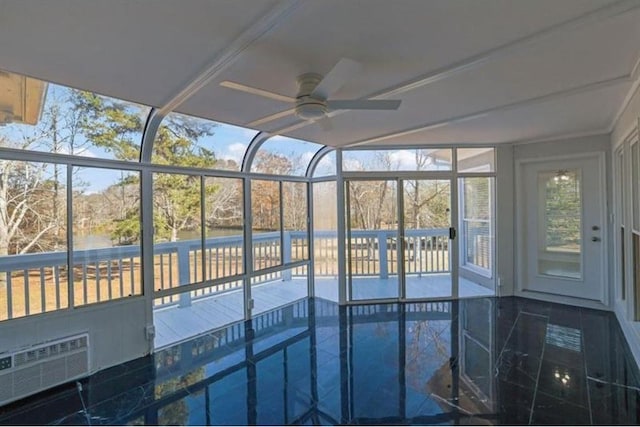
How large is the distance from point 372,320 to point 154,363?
2.31m

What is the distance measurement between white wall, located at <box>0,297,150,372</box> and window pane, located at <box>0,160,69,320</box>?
95mm

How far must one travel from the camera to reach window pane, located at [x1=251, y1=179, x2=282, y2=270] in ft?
14.0

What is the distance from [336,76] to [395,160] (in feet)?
9.40

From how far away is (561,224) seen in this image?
431 centimetres

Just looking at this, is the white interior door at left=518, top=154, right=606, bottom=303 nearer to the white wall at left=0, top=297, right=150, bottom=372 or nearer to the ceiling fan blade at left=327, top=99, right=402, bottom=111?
the ceiling fan blade at left=327, top=99, right=402, bottom=111

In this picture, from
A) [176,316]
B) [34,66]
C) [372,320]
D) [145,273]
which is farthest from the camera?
[176,316]

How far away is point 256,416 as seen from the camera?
6.98ft

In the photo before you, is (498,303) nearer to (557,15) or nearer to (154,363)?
(557,15)

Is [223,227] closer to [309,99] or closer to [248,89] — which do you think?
[248,89]

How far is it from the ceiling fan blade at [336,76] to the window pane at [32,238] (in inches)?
90.1

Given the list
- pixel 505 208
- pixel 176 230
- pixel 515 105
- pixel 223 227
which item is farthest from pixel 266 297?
pixel 515 105

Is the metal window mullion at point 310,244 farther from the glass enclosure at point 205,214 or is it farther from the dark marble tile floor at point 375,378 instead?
the dark marble tile floor at point 375,378

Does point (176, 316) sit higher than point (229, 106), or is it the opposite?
point (229, 106)

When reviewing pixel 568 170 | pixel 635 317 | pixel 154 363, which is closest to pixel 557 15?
pixel 635 317
